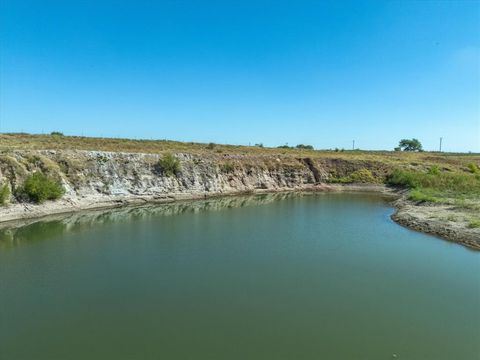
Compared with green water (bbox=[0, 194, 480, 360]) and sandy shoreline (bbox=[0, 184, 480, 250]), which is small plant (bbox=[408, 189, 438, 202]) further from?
green water (bbox=[0, 194, 480, 360])

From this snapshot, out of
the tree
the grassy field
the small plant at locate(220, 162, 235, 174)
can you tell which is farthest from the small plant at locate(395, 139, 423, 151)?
the small plant at locate(220, 162, 235, 174)

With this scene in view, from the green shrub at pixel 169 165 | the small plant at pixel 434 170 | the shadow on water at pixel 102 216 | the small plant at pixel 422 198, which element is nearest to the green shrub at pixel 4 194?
the shadow on water at pixel 102 216

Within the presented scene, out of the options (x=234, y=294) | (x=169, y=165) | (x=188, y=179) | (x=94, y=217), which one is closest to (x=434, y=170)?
(x=188, y=179)

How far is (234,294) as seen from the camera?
45.6 feet

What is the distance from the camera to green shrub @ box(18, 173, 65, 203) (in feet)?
94.5

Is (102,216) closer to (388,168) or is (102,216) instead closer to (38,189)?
(38,189)

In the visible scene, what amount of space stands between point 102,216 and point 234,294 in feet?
66.7

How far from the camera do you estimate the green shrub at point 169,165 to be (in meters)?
41.3

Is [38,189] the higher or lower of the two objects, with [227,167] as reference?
lower

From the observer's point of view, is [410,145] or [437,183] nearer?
[437,183]

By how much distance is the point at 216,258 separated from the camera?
18.5 meters

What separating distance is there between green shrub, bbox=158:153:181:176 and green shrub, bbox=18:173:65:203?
498 inches

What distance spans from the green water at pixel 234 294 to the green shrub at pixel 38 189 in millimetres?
4271

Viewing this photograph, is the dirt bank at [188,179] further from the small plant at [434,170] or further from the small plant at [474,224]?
the small plant at [434,170]
